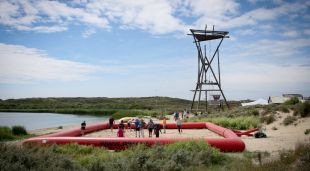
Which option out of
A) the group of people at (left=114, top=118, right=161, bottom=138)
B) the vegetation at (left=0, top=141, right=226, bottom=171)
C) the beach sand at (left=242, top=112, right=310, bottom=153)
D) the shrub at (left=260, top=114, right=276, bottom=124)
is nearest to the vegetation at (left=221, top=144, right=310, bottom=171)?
the vegetation at (left=0, top=141, right=226, bottom=171)

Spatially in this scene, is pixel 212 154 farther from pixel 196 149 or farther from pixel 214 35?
pixel 214 35

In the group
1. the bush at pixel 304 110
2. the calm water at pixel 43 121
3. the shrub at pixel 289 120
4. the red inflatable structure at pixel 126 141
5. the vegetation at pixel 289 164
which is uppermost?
the bush at pixel 304 110

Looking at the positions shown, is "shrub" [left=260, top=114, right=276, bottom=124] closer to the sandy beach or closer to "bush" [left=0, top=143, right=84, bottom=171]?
the sandy beach

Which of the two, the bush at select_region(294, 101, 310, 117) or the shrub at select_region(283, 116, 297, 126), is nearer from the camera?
the bush at select_region(294, 101, 310, 117)

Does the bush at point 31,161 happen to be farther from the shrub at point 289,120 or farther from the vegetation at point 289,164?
the shrub at point 289,120

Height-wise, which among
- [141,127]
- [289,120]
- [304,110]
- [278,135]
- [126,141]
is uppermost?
[304,110]

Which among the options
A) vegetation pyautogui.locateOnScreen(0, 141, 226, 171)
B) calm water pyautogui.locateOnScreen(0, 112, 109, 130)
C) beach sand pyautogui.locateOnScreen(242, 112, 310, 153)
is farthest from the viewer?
calm water pyautogui.locateOnScreen(0, 112, 109, 130)

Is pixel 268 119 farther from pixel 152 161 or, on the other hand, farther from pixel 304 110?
pixel 152 161

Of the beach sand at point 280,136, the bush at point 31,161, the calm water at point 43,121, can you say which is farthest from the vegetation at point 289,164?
the calm water at point 43,121

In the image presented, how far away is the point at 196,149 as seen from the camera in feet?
40.5

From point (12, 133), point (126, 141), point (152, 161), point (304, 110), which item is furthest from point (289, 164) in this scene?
point (12, 133)

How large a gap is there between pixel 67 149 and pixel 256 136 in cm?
1158

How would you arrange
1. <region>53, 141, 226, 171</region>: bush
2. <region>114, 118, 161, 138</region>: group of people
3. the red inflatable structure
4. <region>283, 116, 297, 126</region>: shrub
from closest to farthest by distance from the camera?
<region>53, 141, 226, 171</region>: bush < the red inflatable structure < <region>114, 118, 161, 138</region>: group of people < <region>283, 116, 297, 126</region>: shrub

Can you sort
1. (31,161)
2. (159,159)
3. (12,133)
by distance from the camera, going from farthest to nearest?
1. (12,133)
2. (159,159)
3. (31,161)
